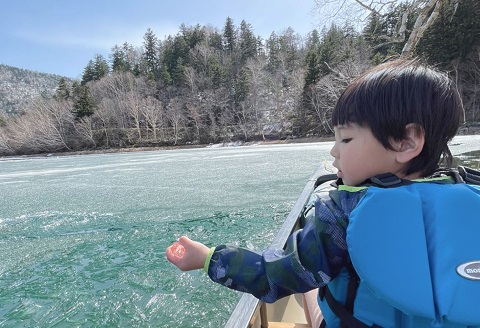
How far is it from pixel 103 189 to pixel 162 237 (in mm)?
4162

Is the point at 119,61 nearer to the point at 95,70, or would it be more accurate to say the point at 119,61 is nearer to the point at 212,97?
the point at 95,70

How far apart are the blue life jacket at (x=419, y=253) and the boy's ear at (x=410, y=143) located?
76 mm

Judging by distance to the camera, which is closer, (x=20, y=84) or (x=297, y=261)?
(x=297, y=261)

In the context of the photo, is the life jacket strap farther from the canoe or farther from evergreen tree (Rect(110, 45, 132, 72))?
evergreen tree (Rect(110, 45, 132, 72))

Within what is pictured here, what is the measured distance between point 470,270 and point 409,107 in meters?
0.36

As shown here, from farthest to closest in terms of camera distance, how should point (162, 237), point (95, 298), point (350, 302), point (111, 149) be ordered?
point (111, 149)
point (162, 237)
point (95, 298)
point (350, 302)

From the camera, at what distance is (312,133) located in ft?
97.6

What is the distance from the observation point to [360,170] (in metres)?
0.74

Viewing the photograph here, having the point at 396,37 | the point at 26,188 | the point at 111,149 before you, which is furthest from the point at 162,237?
the point at 111,149

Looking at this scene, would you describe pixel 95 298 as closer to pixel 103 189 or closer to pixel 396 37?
pixel 396 37

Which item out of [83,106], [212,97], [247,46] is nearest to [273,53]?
[247,46]

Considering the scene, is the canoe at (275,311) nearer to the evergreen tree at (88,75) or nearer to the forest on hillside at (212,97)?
the forest on hillside at (212,97)

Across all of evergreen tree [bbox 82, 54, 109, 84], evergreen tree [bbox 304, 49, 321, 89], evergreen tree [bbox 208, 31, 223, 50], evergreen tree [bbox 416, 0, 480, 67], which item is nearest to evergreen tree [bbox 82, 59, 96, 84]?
evergreen tree [bbox 82, 54, 109, 84]

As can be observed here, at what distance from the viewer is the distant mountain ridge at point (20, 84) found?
114700 mm
